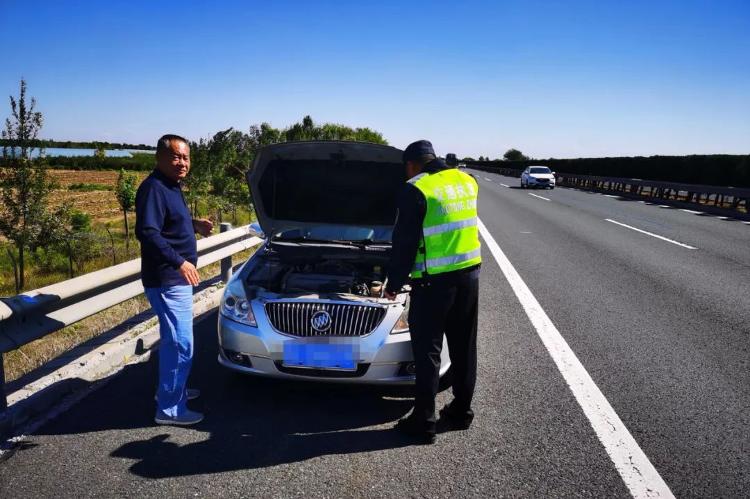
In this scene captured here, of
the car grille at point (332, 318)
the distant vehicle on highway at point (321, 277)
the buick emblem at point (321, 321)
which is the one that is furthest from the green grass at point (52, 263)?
the buick emblem at point (321, 321)

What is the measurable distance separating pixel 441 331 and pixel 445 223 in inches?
→ 26.7

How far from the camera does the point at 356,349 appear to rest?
358 centimetres

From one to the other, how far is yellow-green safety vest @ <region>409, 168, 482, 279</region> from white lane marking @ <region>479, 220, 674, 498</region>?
1.34m

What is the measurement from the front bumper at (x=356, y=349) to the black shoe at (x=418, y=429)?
314 mm

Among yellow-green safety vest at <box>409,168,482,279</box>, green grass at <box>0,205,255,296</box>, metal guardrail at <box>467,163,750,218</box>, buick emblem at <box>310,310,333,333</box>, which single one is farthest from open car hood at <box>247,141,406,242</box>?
metal guardrail at <box>467,163,750,218</box>

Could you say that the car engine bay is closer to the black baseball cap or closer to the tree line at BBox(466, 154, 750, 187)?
the black baseball cap

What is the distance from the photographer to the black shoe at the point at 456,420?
11.4 feet

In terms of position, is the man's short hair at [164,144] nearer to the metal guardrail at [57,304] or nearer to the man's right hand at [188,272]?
the man's right hand at [188,272]

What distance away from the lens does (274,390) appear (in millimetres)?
4086

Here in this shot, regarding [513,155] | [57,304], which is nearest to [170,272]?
[57,304]

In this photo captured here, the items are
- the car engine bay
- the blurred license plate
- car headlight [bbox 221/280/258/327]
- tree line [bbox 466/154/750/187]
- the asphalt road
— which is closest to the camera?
the asphalt road

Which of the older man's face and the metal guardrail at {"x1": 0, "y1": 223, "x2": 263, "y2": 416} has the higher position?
the older man's face

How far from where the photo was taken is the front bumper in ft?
11.8

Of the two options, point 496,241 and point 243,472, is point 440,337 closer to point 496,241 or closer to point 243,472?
point 243,472
